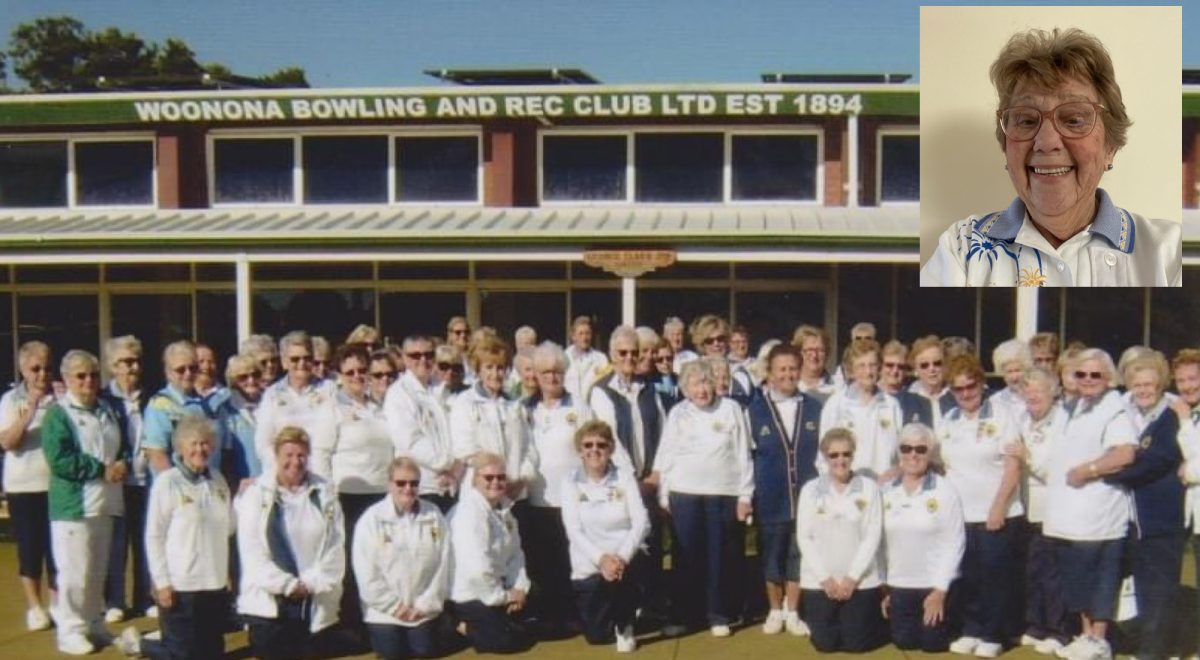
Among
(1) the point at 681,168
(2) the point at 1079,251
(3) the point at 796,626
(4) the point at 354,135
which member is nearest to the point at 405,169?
(4) the point at 354,135

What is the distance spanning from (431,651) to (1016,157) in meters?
2.45

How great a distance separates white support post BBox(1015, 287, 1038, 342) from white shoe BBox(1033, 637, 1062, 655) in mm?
995

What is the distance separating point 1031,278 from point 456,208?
6.44 feet

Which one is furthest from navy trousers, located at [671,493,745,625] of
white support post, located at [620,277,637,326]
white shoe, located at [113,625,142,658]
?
white shoe, located at [113,625,142,658]

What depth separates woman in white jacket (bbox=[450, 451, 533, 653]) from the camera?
425 centimetres

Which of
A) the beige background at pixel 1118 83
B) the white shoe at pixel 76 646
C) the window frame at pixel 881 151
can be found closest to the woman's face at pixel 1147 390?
the beige background at pixel 1118 83

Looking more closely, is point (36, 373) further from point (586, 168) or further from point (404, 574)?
point (586, 168)

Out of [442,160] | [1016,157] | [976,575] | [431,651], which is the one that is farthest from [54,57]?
[976,575]

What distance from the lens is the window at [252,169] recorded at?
4.57 m

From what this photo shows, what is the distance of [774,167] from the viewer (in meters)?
4.66

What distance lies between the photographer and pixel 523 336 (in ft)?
14.6

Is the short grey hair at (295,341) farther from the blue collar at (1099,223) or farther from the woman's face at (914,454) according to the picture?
the blue collar at (1099,223)

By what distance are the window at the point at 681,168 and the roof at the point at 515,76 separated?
46 centimetres

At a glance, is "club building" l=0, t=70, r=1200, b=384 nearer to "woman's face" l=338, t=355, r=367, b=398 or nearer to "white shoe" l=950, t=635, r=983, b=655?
"woman's face" l=338, t=355, r=367, b=398
